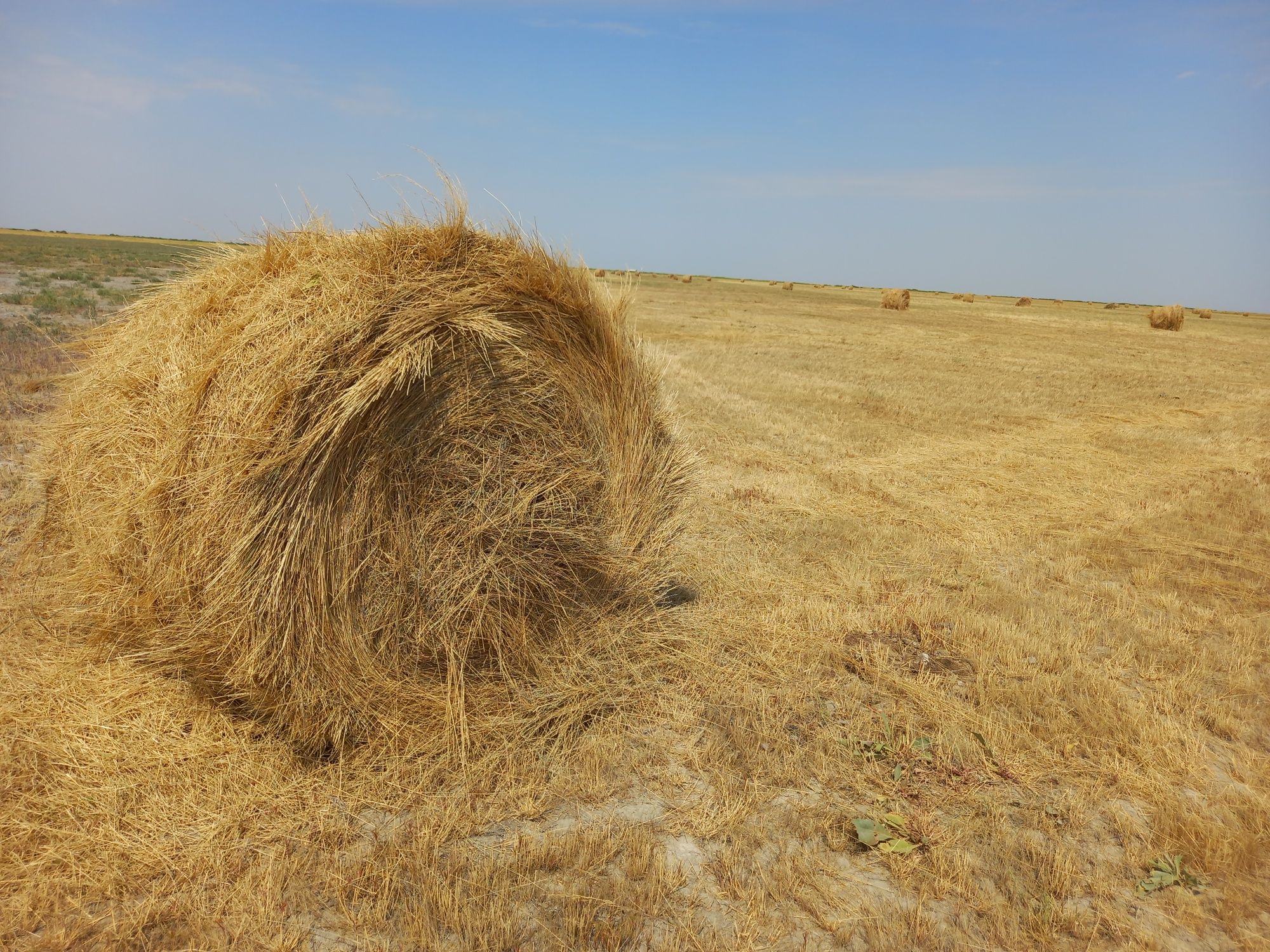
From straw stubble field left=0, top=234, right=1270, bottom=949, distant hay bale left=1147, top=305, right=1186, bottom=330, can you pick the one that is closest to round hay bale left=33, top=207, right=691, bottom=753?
straw stubble field left=0, top=234, right=1270, bottom=949

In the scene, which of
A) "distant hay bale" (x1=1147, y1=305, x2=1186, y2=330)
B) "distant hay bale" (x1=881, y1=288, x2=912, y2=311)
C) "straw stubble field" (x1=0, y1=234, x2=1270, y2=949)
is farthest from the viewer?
"distant hay bale" (x1=881, y1=288, x2=912, y2=311)

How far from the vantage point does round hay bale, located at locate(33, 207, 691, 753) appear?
3.08 metres

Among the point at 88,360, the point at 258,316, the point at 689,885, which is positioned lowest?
the point at 689,885

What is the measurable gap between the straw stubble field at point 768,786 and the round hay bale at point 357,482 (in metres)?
0.36

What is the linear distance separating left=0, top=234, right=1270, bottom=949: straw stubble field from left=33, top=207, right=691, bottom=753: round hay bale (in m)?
0.36

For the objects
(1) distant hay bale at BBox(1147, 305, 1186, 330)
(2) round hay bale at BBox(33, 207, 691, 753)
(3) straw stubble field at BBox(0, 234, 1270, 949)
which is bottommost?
(3) straw stubble field at BBox(0, 234, 1270, 949)

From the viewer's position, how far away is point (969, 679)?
4324 millimetres

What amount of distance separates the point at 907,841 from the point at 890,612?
7.30ft

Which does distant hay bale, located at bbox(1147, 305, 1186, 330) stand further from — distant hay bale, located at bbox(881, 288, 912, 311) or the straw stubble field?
the straw stubble field

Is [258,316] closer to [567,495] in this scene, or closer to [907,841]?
[567,495]

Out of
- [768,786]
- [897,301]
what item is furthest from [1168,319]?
[768,786]

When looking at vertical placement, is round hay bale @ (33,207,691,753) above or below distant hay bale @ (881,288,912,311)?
below

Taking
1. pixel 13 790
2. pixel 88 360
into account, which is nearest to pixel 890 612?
pixel 13 790

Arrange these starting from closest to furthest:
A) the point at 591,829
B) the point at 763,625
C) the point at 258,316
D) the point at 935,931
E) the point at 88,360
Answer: the point at 935,931 < the point at 591,829 < the point at 258,316 < the point at 88,360 < the point at 763,625
